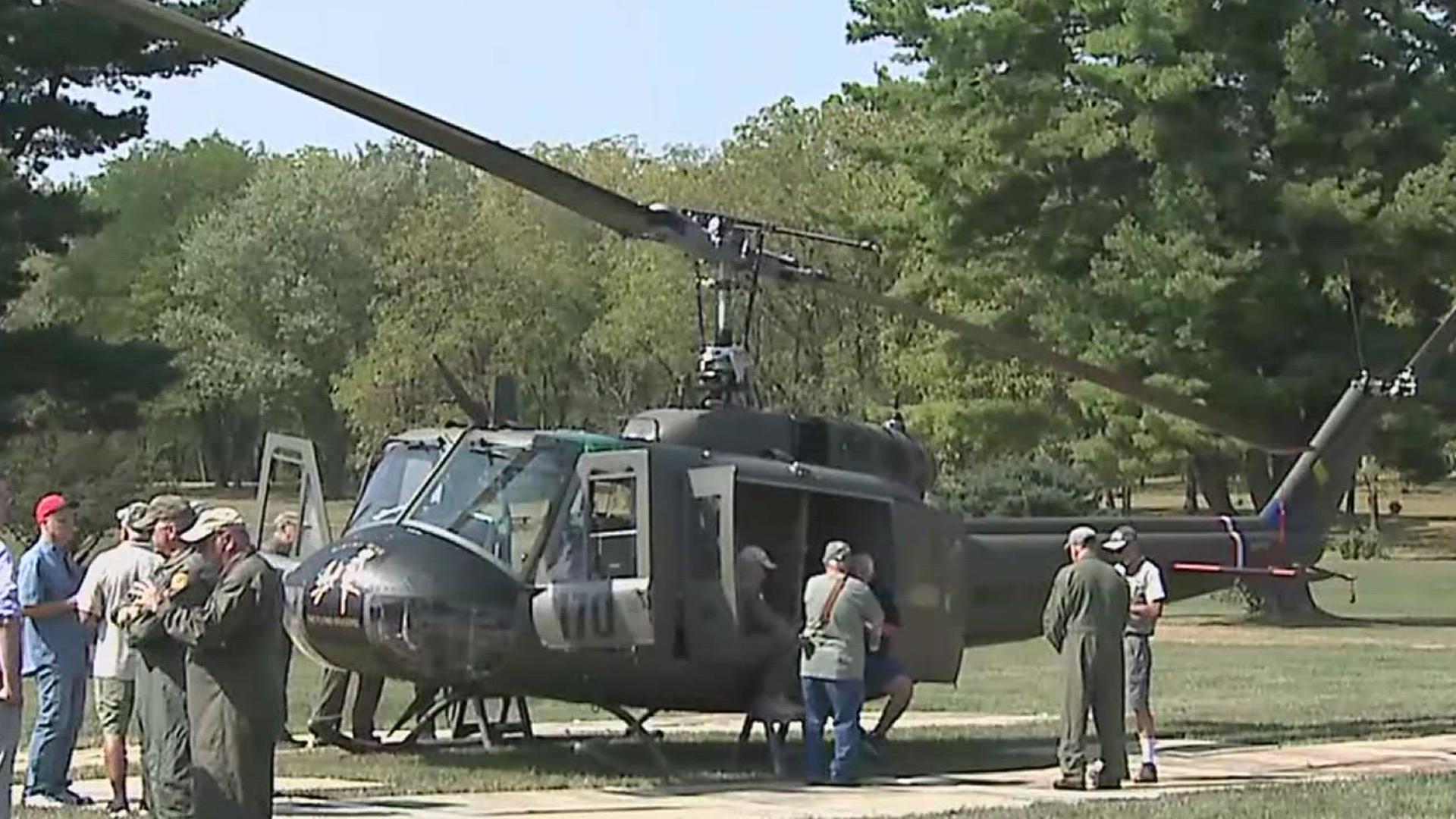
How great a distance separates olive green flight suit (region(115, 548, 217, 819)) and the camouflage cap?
152 millimetres

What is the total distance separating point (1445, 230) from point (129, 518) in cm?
2693

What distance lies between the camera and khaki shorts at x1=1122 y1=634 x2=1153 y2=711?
15078 millimetres

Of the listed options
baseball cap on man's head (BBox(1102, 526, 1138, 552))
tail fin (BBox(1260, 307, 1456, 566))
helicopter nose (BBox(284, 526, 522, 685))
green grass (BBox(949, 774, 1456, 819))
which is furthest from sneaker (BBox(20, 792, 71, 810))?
tail fin (BBox(1260, 307, 1456, 566))

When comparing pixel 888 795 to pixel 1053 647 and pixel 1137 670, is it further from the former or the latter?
pixel 1137 670

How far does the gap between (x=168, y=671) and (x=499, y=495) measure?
16.5 feet

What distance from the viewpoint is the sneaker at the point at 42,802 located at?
41.5ft

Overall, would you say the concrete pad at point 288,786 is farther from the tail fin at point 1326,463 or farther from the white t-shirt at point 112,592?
the tail fin at point 1326,463

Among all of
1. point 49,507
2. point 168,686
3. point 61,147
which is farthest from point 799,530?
point 61,147

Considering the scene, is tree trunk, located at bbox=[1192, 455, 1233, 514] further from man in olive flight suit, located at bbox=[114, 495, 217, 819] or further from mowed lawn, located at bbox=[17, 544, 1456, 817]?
man in olive flight suit, located at bbox=[114, 495, 217, 819]

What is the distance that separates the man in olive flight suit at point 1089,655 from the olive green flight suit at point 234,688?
252 inches

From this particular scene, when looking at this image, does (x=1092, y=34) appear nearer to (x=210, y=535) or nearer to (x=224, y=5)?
(x=224, y=5)

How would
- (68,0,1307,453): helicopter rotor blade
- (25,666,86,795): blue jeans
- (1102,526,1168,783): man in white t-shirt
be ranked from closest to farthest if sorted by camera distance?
(68,0,1307,453): helicopter rotor blade < (25,666,86,795): blue jeans < (1102,526,1168,783): man in white t-shirt

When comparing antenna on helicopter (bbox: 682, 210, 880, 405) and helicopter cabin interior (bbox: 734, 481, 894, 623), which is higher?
antenna on helicopter (bbox: 682, 210, 880, 405)

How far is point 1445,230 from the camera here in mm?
34656
